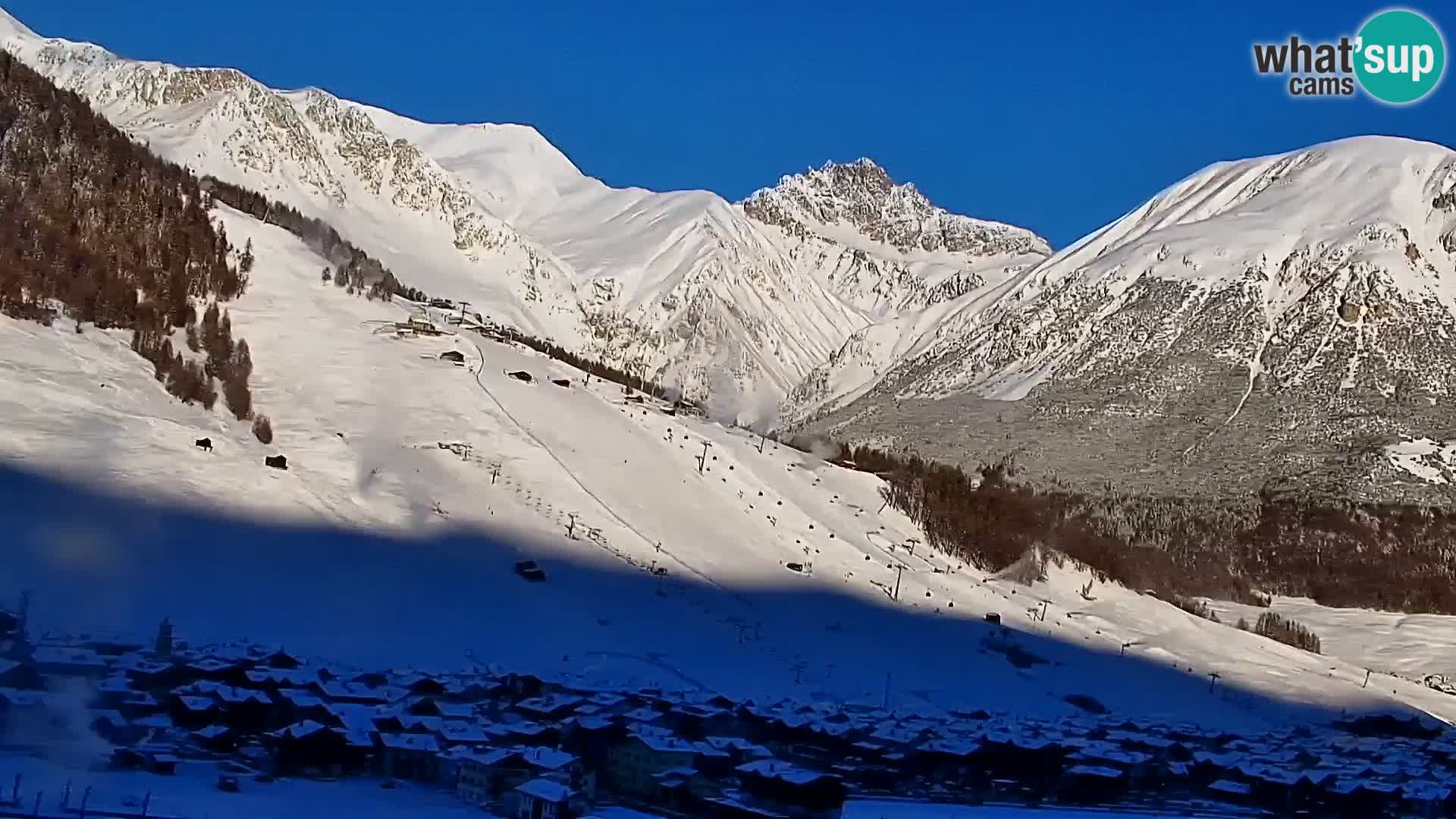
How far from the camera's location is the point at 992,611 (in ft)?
109

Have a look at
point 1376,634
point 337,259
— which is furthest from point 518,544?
point 1376,634

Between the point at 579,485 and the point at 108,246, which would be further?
the point at 108,246

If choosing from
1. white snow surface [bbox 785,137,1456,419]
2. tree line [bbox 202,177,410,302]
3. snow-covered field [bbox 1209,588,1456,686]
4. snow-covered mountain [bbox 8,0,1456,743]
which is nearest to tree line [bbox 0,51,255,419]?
snow-covered mountain [bbox 8,0,1456,743]

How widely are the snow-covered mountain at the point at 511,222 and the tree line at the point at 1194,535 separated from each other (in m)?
48.0

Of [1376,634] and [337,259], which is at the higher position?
[337,259]

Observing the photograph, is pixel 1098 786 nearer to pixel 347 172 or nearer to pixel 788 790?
pixel 788 790

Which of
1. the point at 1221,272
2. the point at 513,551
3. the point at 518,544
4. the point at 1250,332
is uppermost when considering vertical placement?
the point at 1221,272

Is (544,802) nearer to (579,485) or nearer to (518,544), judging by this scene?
(518,544)

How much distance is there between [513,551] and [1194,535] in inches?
2275

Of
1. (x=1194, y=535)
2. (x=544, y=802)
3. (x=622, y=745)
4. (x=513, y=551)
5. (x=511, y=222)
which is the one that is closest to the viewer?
(x=544, y=802)

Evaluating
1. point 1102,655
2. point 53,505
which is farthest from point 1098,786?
point 53,505

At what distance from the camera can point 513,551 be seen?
28359mm

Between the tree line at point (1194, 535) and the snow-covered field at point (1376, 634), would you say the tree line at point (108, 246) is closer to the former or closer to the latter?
the tree line at point (1194, 535)

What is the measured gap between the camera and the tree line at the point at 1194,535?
41562 millimetres
